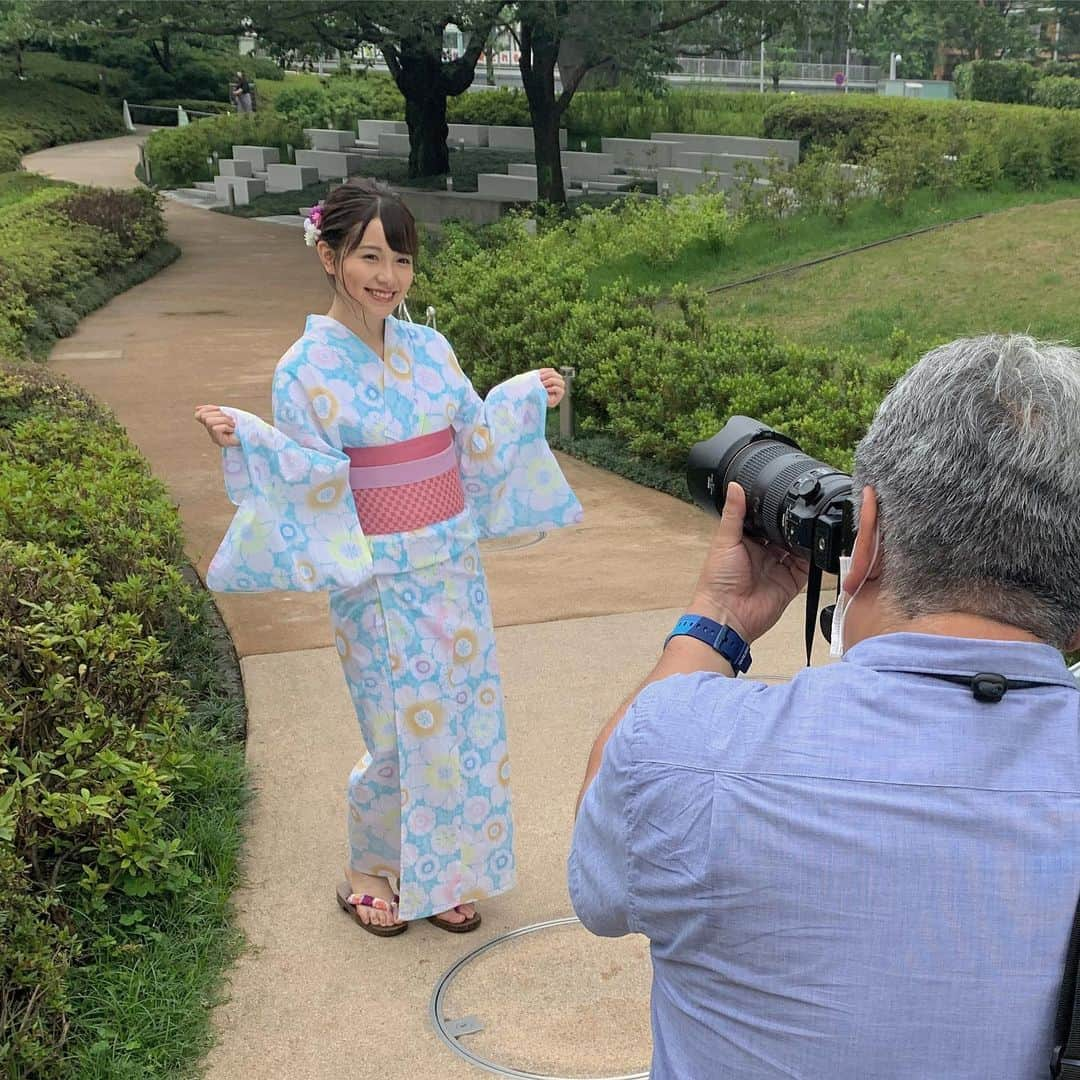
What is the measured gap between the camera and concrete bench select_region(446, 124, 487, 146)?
23.0 metres

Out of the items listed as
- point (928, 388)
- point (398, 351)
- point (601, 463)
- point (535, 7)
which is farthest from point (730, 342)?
point (535, 7)

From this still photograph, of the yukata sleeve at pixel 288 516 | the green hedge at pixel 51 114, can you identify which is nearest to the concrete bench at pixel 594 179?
the green hedge at pixel 51 114

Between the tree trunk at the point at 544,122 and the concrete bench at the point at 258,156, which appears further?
the concrete bench at the point at 258,156

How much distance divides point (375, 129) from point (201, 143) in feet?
11.1

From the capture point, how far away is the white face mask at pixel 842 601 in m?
1.21

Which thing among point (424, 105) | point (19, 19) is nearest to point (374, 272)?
point (19, 19)

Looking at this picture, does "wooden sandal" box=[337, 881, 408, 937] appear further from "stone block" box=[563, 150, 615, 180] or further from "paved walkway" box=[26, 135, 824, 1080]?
"stone block" box=[563, 150, 615, 180]

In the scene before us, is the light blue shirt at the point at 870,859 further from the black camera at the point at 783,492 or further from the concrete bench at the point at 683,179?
the concrete bench at the point at 683,179

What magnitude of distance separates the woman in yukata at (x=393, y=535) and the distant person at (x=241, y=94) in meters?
29.6

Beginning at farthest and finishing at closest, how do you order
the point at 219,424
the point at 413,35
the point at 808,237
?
1. the point at 413,35
2. the point at 808,237
3. the point at 219,424

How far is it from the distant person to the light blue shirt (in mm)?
31691

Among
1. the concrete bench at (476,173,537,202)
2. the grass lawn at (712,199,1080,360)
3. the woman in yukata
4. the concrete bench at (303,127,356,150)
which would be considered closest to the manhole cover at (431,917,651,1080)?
the woman in yukata

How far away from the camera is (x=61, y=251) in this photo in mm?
12531

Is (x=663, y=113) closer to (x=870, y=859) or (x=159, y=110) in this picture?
(x=159, y=110)
